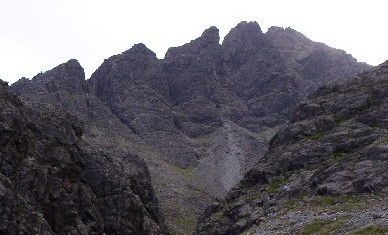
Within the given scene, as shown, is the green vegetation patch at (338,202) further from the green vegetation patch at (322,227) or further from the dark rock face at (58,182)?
the dark rock face at (58,182)

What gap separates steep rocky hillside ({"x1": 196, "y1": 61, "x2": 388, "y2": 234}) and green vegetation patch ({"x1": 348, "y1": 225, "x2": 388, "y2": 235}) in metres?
0.09

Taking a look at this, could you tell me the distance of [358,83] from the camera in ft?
360

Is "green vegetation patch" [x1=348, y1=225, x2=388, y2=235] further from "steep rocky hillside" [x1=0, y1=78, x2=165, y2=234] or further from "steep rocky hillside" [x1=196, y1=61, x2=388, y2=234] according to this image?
"steep rocky hillside" [x1=0, y1=78, x2=165, y2=234]

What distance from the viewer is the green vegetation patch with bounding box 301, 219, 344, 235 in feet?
159

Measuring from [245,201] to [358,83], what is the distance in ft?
141

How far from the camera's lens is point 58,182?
9300cm

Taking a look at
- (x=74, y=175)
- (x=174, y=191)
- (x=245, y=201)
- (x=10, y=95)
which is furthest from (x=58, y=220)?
(x=174, y=191)

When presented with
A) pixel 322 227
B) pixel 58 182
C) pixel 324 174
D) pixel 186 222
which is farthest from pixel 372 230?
pixel 186 222

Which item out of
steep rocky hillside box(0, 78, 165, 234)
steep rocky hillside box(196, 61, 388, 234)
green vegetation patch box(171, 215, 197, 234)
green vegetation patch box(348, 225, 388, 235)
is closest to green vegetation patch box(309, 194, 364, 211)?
steep rocky hillside box(196, 61, 388, 234)

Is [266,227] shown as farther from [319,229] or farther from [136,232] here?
[136,232]

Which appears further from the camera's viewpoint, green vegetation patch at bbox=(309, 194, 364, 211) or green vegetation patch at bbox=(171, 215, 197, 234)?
green vegetation patch at bbox=(171, 215, 197, 234)

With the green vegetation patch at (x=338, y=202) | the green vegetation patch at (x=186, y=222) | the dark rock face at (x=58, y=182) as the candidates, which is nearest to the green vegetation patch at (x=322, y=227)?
the green vegetation patch at (x=338, y=202)

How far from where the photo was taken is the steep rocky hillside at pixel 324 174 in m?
55.8

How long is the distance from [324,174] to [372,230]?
106 feet
